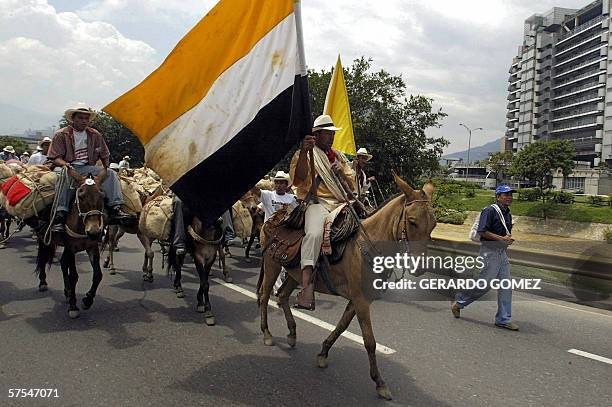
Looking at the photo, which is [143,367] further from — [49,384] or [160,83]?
[160,83]

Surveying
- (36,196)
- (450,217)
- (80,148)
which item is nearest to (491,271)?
(80,148)

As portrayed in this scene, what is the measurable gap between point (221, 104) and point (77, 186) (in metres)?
2.94

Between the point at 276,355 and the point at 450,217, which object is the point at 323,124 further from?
the point at 450,217

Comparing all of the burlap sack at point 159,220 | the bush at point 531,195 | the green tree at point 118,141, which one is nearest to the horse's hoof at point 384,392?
the burlap sack at point 159,220

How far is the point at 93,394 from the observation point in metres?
4.22

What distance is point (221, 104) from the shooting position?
489 cm

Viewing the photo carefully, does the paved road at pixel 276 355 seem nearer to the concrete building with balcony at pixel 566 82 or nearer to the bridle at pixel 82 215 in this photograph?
the bridle at pixel 82 215

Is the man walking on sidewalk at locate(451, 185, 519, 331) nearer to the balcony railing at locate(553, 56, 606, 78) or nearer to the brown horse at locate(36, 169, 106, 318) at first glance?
the brown horse at locate(36, 169, 106, 318)

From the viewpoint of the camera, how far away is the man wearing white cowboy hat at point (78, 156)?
21.3 ft

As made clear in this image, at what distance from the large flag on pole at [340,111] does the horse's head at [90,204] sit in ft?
19.3

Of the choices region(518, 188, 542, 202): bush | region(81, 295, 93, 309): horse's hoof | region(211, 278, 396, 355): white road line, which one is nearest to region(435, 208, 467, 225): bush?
region(518, 188, 542, 202): bush

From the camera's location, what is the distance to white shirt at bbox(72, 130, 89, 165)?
22.0 ft

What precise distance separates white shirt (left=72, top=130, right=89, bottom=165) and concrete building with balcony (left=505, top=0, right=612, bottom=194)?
3591 inches

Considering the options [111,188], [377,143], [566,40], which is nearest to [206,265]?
[111,188]
